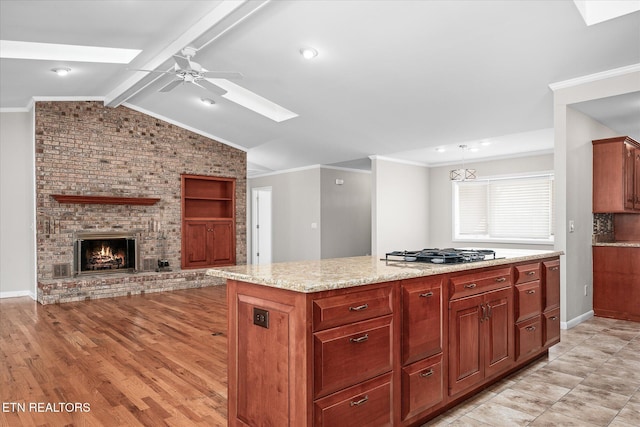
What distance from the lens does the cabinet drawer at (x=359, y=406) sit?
5.82 feet

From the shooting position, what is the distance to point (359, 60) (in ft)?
15.0

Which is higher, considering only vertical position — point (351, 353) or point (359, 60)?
point (359, 60)

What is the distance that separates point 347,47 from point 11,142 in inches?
231

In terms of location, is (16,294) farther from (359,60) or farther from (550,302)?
(550,302)

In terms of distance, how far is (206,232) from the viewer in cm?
807

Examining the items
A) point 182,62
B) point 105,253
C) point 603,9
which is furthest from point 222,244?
point 603,9

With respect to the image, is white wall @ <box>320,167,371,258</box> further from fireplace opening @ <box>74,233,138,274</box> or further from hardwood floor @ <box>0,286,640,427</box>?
hardwood floor @ <box>0,286,640,427</box>

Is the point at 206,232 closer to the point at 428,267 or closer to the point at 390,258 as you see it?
the point at 390,258

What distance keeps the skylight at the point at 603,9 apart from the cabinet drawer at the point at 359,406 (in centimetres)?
335

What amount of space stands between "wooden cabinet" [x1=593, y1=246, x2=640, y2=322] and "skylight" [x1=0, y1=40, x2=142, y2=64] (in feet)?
20.7

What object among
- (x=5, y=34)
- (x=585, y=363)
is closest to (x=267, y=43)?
(x=5, y=34)

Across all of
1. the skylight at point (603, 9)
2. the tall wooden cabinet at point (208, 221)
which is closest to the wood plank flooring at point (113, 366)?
the tall wooden cabinet at point (208, 221)

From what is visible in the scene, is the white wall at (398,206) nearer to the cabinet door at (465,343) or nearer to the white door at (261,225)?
the white door at (261,225)

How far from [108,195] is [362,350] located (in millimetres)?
6267
